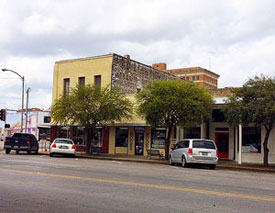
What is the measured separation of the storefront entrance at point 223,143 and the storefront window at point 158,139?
424 cm

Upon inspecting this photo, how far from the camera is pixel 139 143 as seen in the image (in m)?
31.2

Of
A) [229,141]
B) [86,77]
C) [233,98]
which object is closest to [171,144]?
[229,141]

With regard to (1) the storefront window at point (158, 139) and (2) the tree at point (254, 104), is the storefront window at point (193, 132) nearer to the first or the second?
(1) the storefront window at point (158, 139)

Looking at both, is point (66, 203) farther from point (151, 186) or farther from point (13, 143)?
point (13, 143)

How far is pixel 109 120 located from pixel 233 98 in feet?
34.4

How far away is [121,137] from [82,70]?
7643 millimetres

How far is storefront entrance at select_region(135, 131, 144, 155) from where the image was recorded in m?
31.1

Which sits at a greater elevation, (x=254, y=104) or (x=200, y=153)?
(x=254, y=104)

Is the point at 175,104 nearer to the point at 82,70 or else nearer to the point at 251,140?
the point at 251,140

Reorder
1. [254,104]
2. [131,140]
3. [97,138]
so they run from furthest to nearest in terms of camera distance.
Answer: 1. [97,138]
2. [131,140]
3. [254,104]

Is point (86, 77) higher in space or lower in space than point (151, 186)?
higher

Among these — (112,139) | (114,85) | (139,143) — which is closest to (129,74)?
(114,85)

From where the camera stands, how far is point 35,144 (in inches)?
1218

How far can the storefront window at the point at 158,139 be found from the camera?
30.0 metres
